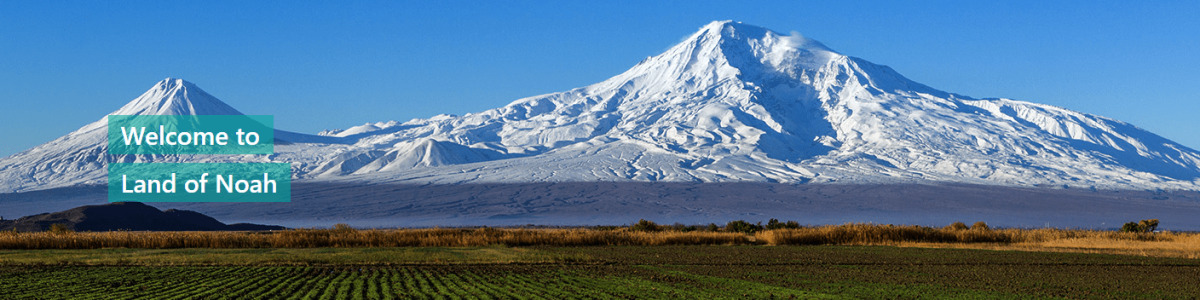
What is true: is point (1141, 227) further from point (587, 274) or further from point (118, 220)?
point (118, 220)

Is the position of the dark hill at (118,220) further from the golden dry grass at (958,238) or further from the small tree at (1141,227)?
the small tree at (1141,227)

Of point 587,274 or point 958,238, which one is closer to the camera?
point 587,274

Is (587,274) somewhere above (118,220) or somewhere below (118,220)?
below

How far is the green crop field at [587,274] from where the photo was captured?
998 inches

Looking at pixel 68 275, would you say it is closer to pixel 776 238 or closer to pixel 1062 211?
pixel 776 238

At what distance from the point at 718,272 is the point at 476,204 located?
554 feet

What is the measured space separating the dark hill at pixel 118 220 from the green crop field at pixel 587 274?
55.6m

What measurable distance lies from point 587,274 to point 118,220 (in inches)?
3165

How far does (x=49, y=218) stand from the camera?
97.4m

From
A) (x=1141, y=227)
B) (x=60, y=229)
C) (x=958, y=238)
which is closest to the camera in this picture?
(x=958, y=238)

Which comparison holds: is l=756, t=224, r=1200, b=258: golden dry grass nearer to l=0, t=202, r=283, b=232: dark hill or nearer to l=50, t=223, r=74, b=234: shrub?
l=50, t=223, r=74, b=234: shrub

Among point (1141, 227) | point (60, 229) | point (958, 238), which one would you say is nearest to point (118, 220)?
point (60, 229)

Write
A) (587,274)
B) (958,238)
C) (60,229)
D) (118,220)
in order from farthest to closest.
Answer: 1. (118,220)
2. (60,229)
3. (958,238)
4. (587,274)

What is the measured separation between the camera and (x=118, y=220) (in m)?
100
